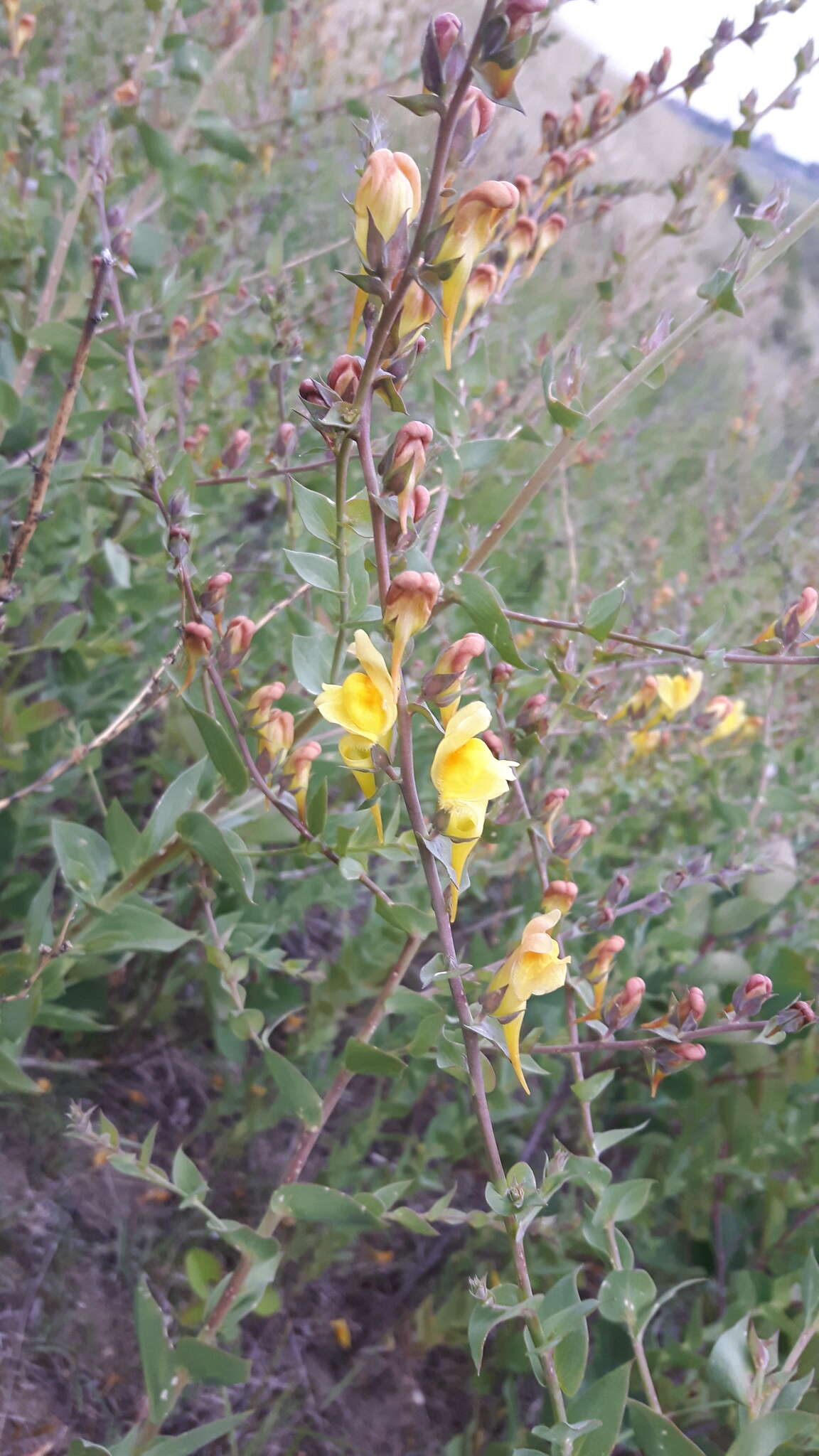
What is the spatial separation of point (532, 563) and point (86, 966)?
132cm

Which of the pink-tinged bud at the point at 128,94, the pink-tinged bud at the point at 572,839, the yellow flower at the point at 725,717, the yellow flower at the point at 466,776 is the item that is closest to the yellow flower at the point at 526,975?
the yellow flower at the point at 466,776

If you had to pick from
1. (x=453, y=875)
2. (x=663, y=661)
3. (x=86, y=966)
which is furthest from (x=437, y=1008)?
(x=86, y=966)

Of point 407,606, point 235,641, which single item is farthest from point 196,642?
point 407,606

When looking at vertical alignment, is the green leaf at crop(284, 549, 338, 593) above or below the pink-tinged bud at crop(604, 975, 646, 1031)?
above

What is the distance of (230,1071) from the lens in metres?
1.69

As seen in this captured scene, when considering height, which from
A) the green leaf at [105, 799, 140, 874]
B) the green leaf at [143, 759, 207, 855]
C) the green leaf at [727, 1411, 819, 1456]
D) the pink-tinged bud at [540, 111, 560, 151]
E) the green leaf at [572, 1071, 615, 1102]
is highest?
the pink-tinged bud at [540, 111, 560, 151]

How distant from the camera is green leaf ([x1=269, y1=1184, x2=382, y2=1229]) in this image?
3.02 feet

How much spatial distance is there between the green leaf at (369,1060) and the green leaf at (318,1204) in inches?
4.8

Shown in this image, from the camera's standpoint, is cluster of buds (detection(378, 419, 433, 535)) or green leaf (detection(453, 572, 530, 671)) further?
green leaf (detection(453, 572, 530, 671))

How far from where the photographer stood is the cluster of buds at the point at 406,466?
2.22 feet

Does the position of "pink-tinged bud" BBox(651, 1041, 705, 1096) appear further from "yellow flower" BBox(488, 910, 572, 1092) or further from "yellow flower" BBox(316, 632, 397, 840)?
"yellow flower" BBox(316, 632, 397, 840)

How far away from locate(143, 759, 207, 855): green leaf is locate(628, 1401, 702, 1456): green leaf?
0.67 metres

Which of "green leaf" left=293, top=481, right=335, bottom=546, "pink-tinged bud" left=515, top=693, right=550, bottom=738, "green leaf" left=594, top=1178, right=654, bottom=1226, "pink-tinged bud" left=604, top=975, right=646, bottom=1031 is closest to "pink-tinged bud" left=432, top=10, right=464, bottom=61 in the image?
"green leaf" left=293, top=481, right=335, bottom=546

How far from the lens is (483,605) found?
805 mm
